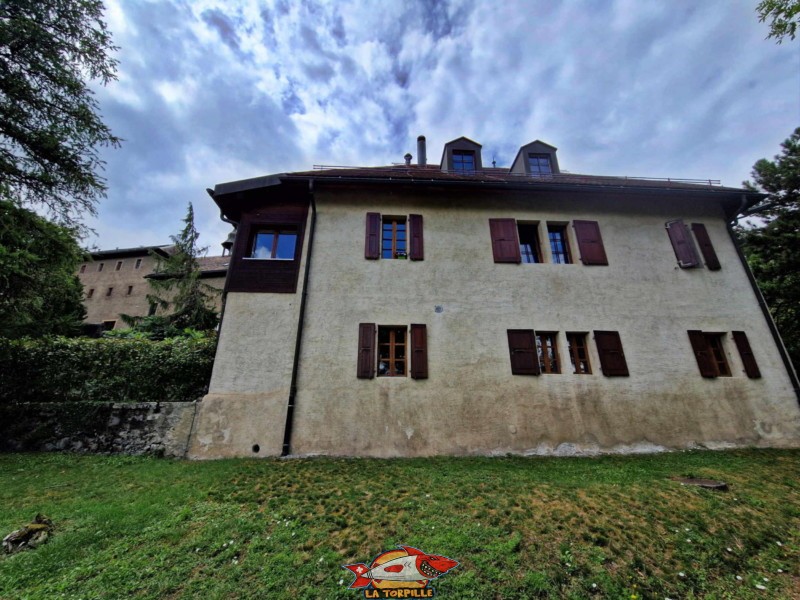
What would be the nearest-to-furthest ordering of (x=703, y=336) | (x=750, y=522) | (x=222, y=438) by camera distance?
(x=750, y=522), (x=222, y=438), (x=703, y=336)

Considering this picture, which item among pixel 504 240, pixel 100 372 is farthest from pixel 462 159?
pixel 100 372

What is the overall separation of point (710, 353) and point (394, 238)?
9.21 metres

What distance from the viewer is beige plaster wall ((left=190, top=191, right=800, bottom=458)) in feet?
24.4

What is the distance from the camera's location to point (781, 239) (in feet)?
37.1

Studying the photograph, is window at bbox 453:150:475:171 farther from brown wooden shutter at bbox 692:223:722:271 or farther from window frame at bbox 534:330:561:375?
brown wooden shutter at bbox 692:223:722:271

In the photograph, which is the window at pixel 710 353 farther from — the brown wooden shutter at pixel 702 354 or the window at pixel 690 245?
the window at pixel 690 245

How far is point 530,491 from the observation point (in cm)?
518

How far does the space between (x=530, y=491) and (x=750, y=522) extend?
2.81 m

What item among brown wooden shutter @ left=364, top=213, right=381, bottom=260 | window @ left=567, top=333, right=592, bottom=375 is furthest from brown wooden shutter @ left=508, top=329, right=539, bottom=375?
brown wooden shutter @ left=364, top=213, right=381, bottom=260

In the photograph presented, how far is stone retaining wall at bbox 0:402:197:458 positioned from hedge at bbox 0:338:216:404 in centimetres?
45

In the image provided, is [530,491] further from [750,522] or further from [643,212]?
[643,212]

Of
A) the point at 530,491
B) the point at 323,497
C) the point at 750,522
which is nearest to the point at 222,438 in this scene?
the point at 323,497

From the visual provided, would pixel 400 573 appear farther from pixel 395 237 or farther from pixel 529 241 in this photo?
pixel 529 241

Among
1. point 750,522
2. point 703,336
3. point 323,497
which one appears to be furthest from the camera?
point 703,336
